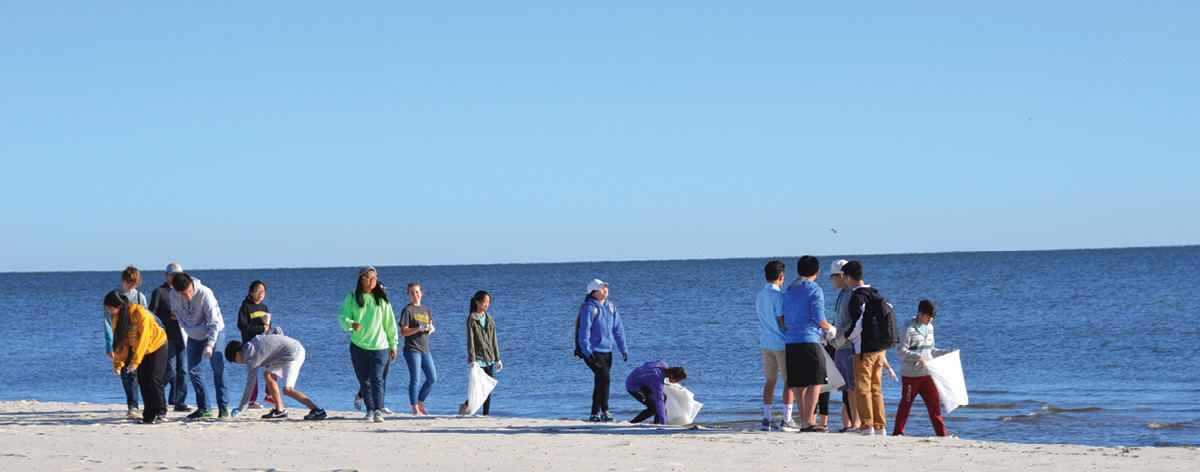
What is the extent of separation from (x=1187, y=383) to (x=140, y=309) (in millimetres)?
15167

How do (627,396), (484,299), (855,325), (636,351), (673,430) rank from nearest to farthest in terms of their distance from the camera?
(855,325) < (673,430) < (484,299) < (627,396) < (636,351)

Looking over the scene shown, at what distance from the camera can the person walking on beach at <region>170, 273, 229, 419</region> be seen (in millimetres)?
9062

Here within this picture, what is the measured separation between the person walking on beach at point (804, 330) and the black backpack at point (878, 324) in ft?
0.94

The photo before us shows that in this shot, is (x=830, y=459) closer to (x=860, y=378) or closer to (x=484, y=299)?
(x=860, y=378)

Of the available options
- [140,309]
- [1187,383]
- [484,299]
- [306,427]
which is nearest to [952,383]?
[484,299]

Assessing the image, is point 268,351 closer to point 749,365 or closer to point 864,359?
point 864,359

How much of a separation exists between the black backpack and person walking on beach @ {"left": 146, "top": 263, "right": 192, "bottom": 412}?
19.2ft

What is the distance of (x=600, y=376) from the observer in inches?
379

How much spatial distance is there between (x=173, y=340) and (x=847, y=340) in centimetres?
600

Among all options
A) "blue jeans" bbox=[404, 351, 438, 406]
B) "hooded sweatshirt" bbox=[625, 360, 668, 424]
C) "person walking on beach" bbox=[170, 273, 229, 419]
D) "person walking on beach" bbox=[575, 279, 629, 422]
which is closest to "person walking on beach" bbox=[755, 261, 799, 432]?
"hooded sweatshirt" bbox=[625, 360, 668, 424]

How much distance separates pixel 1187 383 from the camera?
1642cm

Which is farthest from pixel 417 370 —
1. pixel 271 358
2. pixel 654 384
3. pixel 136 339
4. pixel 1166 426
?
pixel 1166 426

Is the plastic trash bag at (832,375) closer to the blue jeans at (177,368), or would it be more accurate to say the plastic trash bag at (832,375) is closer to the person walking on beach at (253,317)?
the person walking on beach at (253,317)

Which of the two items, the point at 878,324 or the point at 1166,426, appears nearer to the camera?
the point at 878,324
